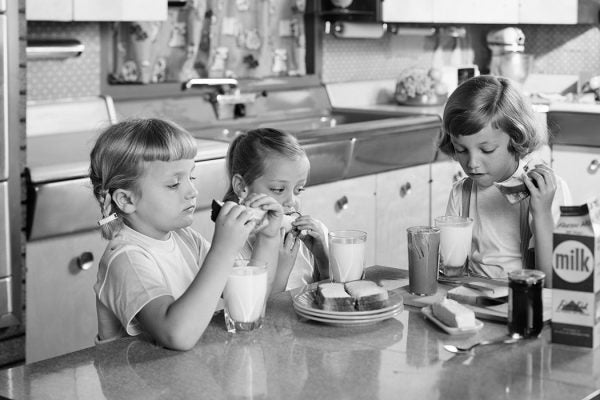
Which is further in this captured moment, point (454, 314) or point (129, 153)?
point (129, 153)

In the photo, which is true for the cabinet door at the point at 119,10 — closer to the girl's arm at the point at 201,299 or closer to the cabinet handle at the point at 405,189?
the cabinet handle at the point at 405,189

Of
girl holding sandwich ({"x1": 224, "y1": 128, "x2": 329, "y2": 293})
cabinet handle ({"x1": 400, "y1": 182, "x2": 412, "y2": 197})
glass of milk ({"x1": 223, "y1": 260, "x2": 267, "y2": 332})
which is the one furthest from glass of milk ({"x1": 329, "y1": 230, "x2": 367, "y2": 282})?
cabinet handle ({"x1": 400, "y1": 182, "x2": 412, "y2": 197})

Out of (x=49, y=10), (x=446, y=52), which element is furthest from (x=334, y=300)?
(x=446, y=52)

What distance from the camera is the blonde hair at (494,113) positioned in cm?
238

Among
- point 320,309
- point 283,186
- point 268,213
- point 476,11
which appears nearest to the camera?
point 320,309

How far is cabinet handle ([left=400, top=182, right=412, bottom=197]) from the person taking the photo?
422 cm

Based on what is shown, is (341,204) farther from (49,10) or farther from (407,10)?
(49,10)

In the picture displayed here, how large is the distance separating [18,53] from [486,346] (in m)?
1.82

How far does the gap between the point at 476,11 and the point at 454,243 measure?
3.07 meters

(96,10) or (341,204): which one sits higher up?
(96,10)

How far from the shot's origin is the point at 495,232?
96.7 inches

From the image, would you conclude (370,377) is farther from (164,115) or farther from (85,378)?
A: (164,115)

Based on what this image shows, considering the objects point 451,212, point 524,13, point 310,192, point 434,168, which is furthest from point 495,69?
point 451,212

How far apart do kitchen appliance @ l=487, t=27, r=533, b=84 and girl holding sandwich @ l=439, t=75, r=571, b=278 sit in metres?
2.91
